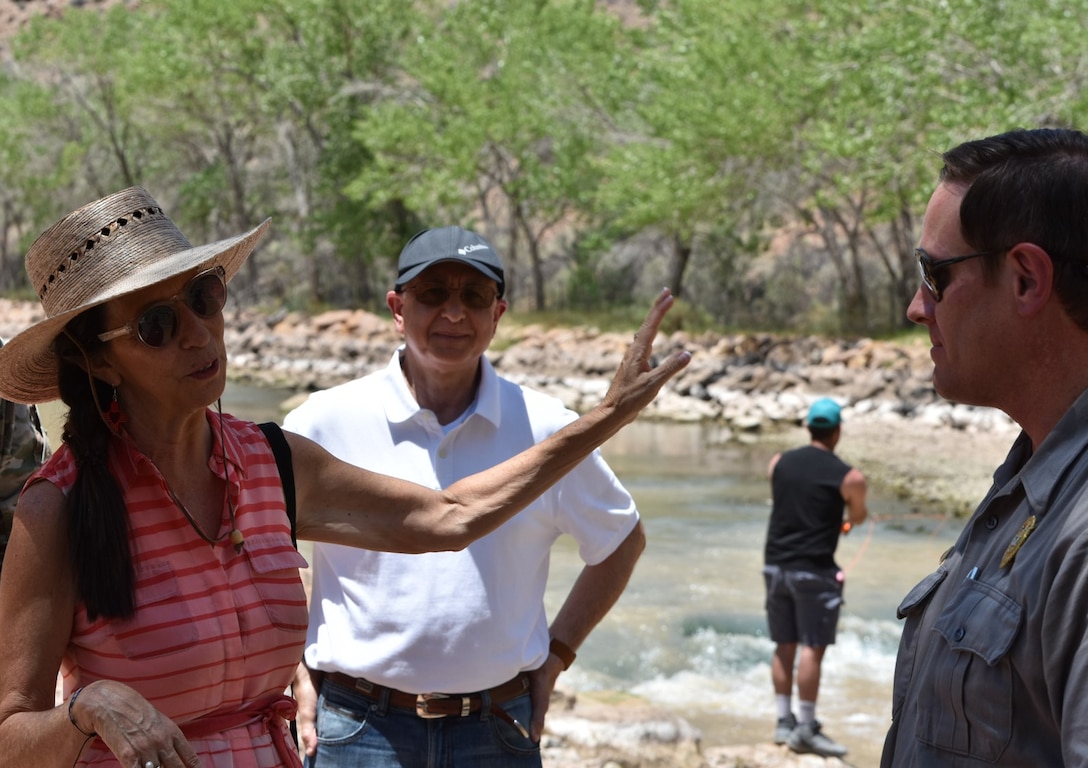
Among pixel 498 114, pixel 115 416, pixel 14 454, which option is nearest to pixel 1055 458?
pixel 115 416

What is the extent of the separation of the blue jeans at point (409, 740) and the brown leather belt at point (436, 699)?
1 centimetres

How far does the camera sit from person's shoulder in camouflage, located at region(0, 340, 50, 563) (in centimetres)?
293

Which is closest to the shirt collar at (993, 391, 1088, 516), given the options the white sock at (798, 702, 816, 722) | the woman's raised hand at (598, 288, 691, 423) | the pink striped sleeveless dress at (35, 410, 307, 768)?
the woman's raised hand at (598, 288, 691, 423)

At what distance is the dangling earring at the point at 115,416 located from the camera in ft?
7.62

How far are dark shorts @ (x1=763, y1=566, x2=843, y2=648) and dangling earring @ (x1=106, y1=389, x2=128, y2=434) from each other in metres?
5.20

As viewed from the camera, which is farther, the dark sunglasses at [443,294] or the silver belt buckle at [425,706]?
the dark sunglasses at [443,294]

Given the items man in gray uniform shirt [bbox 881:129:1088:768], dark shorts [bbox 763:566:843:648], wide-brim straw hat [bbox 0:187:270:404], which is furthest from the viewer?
dark shorts [bbox 763:566:843:648]

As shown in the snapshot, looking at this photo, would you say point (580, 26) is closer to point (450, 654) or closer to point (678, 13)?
point (678, 13)

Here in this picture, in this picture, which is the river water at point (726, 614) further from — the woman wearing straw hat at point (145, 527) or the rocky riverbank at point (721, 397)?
the woman wearing straw hat at point (145, 527)

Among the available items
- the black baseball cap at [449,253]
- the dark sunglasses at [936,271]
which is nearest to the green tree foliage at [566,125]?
the black baseball cap at [449,253]

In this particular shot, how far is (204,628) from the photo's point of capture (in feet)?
7.19

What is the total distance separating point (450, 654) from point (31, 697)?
1.22m

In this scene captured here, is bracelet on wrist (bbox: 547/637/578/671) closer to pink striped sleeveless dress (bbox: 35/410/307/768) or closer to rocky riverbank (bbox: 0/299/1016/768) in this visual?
pink striped sleeveless dress (bbox: 35/410/307/768)

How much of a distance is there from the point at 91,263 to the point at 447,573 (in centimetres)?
126
